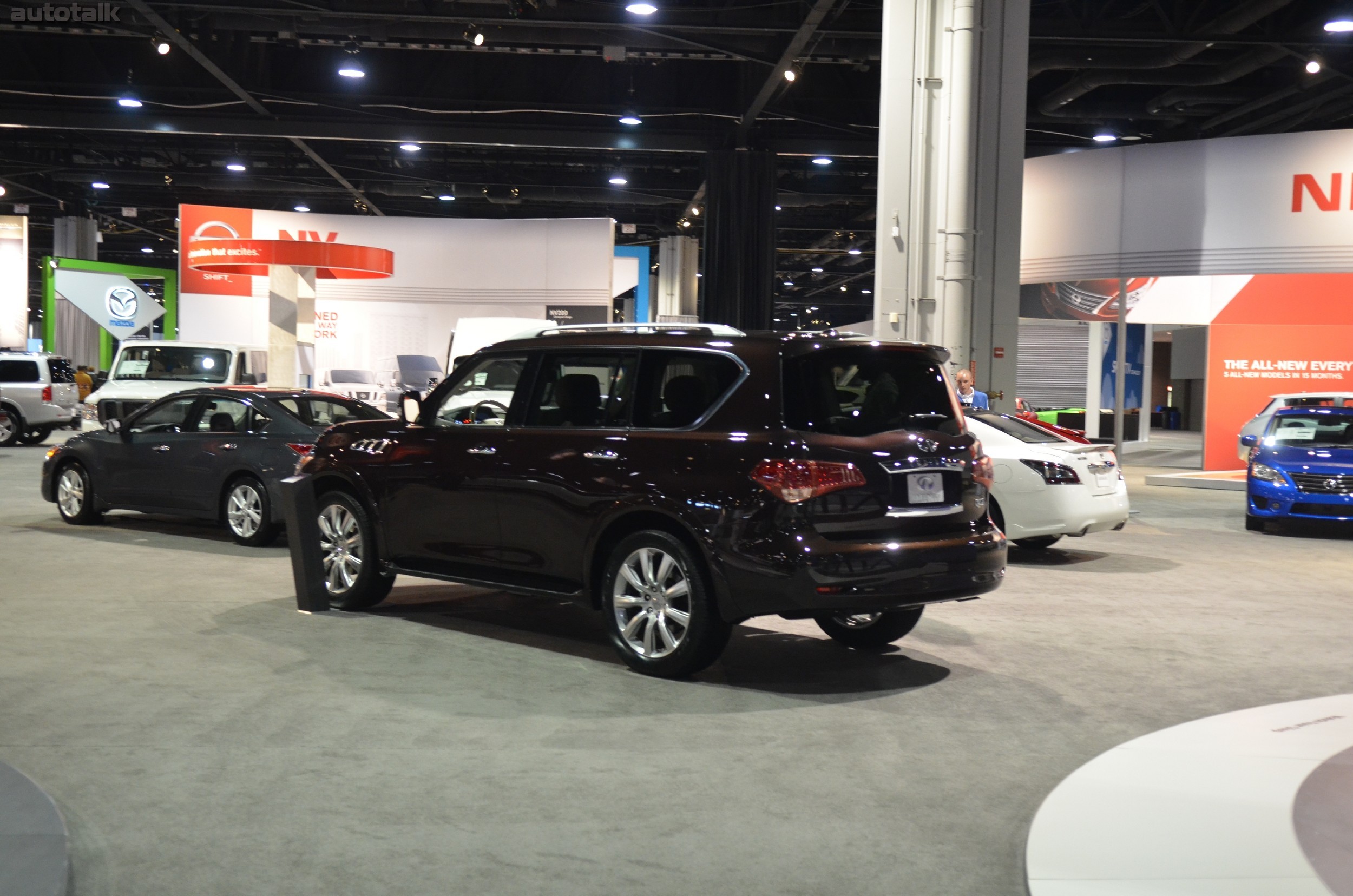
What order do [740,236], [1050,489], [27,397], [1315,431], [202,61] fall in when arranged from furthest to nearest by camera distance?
[740,236]
[27,397]
[202,61]
[1315,431]
[1050,489]

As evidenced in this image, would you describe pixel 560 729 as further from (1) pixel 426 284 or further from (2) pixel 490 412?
(1) pixel 426 284

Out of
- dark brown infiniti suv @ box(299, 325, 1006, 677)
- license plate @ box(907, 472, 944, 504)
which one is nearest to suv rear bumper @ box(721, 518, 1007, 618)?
dark brown infiniti suv @ box(299, 325, 1006, 677)

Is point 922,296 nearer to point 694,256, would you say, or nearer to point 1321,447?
point 1321,447

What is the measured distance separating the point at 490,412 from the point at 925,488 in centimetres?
256

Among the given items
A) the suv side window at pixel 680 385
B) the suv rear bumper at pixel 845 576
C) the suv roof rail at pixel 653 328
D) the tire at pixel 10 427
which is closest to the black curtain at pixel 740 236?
the tire at pixel 10 427

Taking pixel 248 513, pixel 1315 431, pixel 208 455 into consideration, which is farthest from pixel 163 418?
pixel 1315 431

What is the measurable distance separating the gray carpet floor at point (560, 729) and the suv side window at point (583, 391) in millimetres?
1287

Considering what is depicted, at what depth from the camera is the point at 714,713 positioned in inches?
227

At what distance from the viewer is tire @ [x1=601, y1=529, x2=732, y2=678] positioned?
616cm

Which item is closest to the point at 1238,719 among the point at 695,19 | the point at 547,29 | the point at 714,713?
the point at 714,713

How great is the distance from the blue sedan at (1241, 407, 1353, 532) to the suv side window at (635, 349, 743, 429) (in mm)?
9476

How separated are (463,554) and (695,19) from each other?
15.7m

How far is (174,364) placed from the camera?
65.7 ft

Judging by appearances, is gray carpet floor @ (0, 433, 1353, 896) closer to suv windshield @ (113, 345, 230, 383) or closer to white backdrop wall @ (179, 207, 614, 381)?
suv windshield @ (113, 345, 230, 383)
